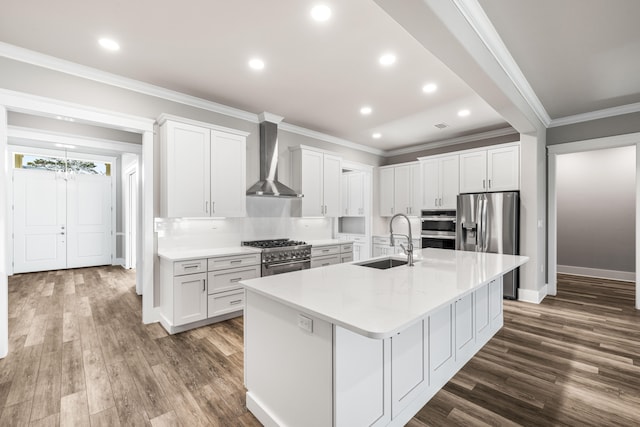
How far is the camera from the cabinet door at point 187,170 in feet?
11.2

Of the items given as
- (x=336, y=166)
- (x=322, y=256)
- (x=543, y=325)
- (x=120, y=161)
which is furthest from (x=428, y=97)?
(x=120, y=161)

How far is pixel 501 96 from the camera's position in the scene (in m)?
2.87

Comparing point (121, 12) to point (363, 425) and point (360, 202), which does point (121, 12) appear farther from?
point (360, 202)

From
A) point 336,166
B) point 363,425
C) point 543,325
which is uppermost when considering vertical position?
point 336,166

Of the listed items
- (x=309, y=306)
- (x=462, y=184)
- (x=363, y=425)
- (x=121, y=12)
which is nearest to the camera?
(x=309, y=306)

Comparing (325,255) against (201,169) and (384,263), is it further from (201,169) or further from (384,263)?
(201,169)

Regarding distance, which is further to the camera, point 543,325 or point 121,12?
point 543,325

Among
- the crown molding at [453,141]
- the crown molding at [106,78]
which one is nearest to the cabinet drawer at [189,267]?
the crown molding at [106,78]

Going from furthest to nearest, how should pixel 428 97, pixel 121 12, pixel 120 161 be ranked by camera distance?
pixel 120 161
pixel 428 97
pixel 121 12

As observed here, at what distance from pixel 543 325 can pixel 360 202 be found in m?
4.02

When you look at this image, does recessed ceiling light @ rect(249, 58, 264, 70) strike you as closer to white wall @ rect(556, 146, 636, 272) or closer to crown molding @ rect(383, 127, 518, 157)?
crown molding @ rect(383, 127, 518, 157)

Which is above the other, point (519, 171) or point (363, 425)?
point (519, 171)

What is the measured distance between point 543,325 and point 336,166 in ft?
11.9

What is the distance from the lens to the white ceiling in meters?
2.17
